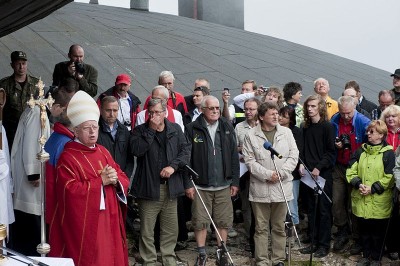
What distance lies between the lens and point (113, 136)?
21.8ft

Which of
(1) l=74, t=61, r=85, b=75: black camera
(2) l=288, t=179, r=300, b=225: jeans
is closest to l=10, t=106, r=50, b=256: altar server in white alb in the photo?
(1) l=74, t=61, r=85, b=75: black camera

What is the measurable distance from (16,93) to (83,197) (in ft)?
9.32

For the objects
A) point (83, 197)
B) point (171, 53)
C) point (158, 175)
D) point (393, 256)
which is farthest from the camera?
point (171, 53)

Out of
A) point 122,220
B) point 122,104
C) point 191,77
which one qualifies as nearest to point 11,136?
point 122,104

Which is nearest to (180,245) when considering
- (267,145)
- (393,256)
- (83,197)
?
(267,145)

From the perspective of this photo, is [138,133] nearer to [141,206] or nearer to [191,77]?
[141,206]

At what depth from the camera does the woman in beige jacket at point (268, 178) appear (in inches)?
268

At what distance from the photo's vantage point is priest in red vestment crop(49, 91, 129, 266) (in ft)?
17.0

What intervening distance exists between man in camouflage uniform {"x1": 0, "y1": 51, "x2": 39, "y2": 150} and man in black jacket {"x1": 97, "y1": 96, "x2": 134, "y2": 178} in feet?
4.32

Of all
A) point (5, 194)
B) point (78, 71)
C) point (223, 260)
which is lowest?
point (223, 260)

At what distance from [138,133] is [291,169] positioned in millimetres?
1562

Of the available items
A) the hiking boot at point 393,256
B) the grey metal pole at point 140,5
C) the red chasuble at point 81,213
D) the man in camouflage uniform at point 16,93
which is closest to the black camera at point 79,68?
the man in camouflage uniform at point 16,93

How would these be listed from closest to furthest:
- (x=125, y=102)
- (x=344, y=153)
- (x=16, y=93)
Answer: (x=344, y=153), (x=16, y=93), (x=125, y=102)

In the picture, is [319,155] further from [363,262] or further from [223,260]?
[223,260]
